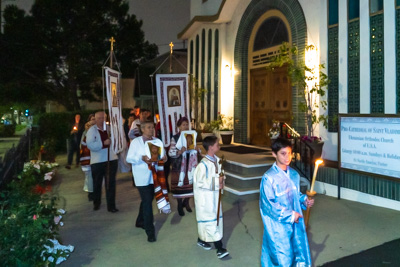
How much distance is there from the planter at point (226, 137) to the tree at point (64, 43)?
13370 mm

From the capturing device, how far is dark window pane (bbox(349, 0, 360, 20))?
8.09 metres

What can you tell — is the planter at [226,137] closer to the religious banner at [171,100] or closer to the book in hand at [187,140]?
the religious banner at [171,100]

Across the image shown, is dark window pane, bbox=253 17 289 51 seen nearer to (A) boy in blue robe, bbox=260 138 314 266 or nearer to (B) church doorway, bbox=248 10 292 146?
(B) church doorway, bbox=248 10 292 146

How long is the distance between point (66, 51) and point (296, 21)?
18.0 m

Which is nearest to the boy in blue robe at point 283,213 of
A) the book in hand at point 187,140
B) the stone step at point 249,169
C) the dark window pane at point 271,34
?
the book in hand at point 187,140

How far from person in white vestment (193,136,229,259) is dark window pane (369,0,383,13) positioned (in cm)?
505

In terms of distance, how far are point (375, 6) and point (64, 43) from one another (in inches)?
804

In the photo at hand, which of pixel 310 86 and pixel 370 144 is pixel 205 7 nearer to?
pixel 310 86

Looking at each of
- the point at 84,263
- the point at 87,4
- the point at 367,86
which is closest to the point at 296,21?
the point at 367,86

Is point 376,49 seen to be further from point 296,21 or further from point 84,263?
point 84,263

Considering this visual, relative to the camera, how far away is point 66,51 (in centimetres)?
2406

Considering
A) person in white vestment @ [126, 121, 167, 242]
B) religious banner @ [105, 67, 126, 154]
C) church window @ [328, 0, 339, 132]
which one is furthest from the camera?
church window @ [328, 0, 339, 132]

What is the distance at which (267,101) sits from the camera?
1187cm

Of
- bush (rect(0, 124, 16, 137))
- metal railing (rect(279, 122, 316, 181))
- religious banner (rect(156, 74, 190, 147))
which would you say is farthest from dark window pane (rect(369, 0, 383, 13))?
bush (rect(0, 124, 16, 137))
